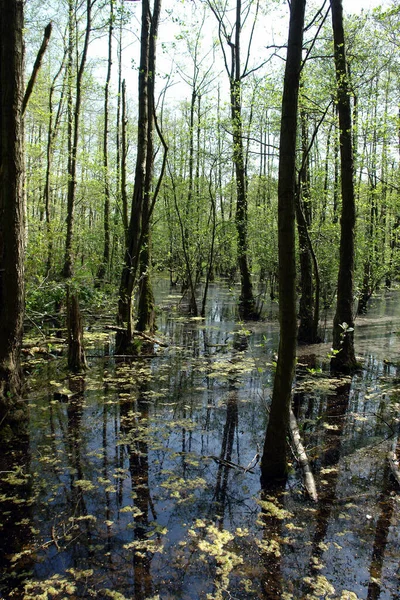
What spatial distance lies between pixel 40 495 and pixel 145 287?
6450mm

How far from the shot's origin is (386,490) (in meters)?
3.79

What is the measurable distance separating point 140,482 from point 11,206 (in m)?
3.29

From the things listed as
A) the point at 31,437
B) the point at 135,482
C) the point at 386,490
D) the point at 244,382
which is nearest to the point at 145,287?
the point at 244,382

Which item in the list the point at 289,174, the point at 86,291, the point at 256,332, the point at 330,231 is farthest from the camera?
the point at 330,231

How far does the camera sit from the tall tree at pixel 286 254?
10.9 ft

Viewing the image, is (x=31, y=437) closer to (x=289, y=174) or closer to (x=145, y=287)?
(x=289, y=174)

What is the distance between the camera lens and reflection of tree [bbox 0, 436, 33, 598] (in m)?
2.65

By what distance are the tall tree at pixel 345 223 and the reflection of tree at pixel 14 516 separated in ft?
17.6

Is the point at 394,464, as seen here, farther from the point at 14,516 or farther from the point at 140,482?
the point at 14,516

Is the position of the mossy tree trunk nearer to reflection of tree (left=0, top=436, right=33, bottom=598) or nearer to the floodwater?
the floodwater

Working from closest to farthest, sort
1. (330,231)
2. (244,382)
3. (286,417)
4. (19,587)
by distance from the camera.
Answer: (19,587)
(286,417)
(244,382)
(330,231)

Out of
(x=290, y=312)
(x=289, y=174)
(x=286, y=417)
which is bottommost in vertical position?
(x=286, y=417)

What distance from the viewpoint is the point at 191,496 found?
3637 mm

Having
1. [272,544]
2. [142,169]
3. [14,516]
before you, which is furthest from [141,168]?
[272,544]
